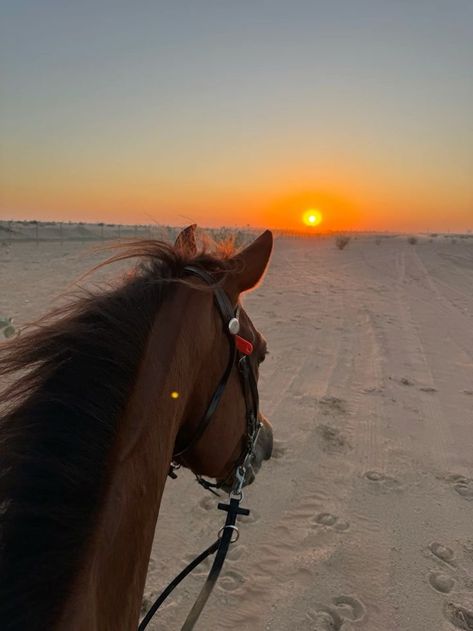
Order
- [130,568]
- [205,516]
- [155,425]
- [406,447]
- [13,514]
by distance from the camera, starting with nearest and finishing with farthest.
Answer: [13,514]
[130,568]
[155,425]
[205,516]
[406,447]

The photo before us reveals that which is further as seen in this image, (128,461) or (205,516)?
(205,516)

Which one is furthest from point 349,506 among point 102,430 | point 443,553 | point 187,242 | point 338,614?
point 102,430

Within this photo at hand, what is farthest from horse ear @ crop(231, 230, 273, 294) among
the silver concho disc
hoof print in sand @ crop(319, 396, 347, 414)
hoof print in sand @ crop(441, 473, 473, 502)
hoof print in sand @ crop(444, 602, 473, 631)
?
hoof print in sand @ crop(319, 396, 347, 414)

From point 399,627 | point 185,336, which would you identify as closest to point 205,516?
point 399,627

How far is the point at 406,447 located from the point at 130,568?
4.22 m

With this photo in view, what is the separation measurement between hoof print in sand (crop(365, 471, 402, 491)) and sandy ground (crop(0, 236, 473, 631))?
0.01 meters

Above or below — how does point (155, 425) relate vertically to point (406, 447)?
above

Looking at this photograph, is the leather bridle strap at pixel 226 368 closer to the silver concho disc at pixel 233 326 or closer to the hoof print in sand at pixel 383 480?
the silver concho disc at pixel 233 326

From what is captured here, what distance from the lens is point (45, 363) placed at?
4.11 feet

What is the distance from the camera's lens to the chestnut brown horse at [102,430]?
997mm

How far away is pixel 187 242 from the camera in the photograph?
1793 mm

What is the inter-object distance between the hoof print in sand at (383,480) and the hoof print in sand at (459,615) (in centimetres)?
124

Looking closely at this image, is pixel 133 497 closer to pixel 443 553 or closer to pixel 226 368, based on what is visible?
pixel 226 368

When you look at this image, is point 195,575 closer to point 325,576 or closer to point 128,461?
point 325,576
